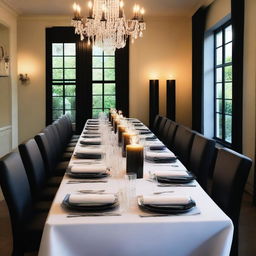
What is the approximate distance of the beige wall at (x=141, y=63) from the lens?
328 inches

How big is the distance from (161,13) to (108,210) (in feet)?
23.1

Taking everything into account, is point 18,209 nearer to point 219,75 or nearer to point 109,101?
point 219,75

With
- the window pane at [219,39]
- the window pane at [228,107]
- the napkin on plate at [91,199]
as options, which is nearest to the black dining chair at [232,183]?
the napkin on plate at [91,199]

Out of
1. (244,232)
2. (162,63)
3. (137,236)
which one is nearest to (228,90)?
(162,63)

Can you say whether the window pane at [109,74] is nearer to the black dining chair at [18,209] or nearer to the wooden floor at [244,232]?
the wooden floor at [244,232]

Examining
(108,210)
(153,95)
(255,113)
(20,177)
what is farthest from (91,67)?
(108,210)

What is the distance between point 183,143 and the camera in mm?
4152

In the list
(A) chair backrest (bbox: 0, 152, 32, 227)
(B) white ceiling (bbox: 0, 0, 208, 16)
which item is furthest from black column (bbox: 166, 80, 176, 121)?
(A) chair backrest (bbox: 0, 152, 32, 227)

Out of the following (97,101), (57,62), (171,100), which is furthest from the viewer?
(97,101)

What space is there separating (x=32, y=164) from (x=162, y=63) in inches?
239

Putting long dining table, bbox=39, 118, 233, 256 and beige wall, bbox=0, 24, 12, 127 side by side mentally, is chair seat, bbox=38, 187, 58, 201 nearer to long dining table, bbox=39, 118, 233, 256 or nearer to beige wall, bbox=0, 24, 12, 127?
long dining table, bbox=39, 118, 233, 256

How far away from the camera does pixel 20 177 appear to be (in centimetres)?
240

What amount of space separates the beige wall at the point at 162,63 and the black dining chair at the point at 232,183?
6.00m

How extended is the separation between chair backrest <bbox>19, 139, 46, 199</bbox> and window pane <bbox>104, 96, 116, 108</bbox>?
554cm
